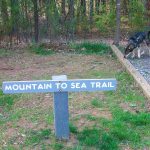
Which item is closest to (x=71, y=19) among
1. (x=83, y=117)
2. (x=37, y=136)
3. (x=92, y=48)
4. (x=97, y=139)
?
(x=92, y=48)

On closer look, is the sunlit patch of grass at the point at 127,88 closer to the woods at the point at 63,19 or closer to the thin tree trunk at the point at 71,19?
the woods at the point at 63,19

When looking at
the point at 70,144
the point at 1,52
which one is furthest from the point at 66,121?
the point at 1,52

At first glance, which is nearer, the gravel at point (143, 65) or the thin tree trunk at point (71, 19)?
the gravel at point (143, 65)

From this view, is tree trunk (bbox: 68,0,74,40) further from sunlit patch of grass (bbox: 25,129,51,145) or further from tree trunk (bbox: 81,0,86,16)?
sunlit patch of grass (bbox: 25,129,51,145)

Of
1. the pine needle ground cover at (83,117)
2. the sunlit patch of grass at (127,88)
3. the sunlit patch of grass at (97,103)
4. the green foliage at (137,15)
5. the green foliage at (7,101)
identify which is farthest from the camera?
the green foliage at (137,15)

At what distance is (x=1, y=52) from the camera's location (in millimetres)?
12500

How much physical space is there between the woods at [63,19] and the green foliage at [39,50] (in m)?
0.72

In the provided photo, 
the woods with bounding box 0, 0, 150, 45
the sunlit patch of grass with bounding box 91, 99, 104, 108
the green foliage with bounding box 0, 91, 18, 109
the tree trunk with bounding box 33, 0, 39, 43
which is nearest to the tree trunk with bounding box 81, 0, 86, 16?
the woods with bounding box 0, 0, 150, 45

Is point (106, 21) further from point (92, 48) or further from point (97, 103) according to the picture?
point (97, 103)

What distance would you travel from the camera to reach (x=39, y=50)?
12617 mm

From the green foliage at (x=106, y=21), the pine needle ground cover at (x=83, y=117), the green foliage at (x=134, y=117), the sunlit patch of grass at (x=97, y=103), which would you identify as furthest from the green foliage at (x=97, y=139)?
the green foliage at (x=106, y=21)

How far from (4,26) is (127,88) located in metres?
6.50

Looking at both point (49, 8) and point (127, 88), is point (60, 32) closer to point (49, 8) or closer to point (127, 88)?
point (49, 8)

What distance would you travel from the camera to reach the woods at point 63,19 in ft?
43.9
